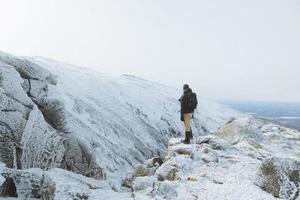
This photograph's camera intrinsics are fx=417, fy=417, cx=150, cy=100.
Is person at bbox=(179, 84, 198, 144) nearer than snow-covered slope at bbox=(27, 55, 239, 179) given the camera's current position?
Yes

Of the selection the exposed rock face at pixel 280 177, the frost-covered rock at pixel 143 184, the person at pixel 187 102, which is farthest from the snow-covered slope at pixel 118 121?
the exposed rock face at pixel 280 177

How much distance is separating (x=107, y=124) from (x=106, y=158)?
51.1 ft

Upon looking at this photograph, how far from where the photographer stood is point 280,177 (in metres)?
20.2

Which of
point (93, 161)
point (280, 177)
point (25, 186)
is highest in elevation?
point (280, 177)

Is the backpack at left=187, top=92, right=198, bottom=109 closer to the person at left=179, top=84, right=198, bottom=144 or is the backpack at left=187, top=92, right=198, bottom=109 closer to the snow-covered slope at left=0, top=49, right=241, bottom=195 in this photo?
the person at left=179, top=84, right=198, bottom=144

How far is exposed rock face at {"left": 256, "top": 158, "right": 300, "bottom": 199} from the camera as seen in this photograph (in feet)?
64.2

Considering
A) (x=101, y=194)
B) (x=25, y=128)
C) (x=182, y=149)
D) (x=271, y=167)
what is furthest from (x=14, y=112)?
(x=271, y=167)

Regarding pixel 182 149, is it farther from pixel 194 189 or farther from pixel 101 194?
pixel 101 194

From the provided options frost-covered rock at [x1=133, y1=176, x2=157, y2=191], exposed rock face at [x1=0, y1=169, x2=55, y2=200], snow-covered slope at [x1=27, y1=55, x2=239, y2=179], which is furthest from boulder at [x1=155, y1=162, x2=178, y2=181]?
snow-covered slope at [x1=27, y1=55, x2=239, y2=179]

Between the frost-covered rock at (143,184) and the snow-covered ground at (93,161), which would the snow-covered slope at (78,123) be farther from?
the frost-covered rock at (143,184)

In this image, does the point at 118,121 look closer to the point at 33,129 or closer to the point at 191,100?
the point at 191,100

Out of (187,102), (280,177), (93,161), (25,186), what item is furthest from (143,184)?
(93,161)

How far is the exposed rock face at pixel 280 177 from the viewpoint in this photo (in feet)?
64.2

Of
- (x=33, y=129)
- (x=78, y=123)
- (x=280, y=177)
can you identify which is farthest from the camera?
(x=78, y=123)
